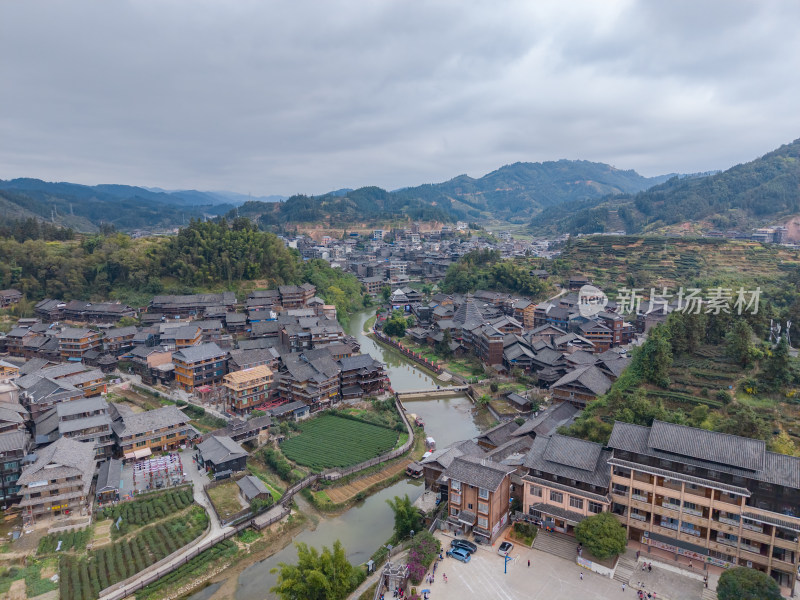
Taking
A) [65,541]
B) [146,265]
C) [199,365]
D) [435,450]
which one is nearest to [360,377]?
[435,450]

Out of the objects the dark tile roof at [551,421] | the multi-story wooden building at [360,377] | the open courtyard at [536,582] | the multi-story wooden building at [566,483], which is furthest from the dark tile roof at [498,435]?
the multi-story wooden building at [360,377]

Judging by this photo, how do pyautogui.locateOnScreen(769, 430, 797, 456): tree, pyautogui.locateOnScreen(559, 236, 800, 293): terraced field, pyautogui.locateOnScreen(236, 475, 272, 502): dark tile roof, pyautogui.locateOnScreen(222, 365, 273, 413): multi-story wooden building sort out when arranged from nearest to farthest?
pyautogui.locateOnScreen(769, 430, 797, 456): tree → pyautogui.locateOnScreen(236, 475, 272, 502): dark tile roof → pyautogui.locateOnScreen(222, 365, 273, 413): multi-story wooden building → pyautogui.locateOnScreen(559, 236, 800, 293): terraced field

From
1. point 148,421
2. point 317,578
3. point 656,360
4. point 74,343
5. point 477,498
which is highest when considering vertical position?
point 656,360

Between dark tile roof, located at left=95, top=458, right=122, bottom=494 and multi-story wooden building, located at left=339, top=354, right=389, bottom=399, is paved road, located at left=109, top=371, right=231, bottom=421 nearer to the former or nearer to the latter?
dark tile roof, located at left=95, top=458, right=122, bottom=494

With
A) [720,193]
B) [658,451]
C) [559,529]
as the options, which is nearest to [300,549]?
[559,529]

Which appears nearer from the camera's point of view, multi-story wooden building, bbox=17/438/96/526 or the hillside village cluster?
the hillside village cluster

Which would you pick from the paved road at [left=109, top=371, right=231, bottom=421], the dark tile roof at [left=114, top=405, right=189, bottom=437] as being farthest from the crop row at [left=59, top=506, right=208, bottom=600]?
the paved road at [left=109, top=371, right=231, bottom=421]

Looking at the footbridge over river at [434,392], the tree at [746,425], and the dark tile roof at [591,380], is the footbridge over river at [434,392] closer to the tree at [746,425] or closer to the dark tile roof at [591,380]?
the dark tile roof at [591,380]

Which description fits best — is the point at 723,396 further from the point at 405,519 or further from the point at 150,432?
the point at 150,432
